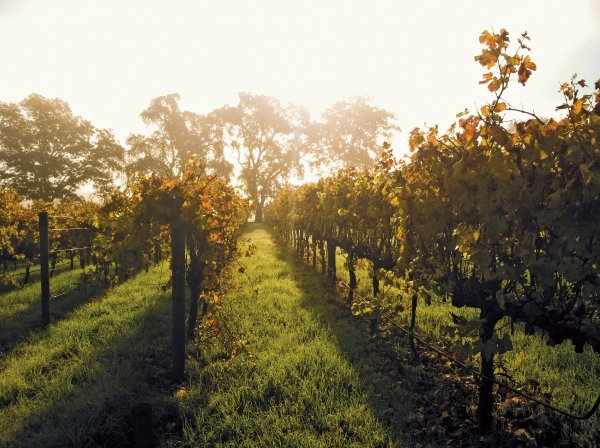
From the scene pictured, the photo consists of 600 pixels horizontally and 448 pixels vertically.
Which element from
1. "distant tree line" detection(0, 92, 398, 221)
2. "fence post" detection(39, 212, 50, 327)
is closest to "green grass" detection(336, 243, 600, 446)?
"fence post" detection(39, 212, 50, 327)

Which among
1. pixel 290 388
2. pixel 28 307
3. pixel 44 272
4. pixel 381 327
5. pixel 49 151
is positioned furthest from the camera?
Result: pixel 49 151

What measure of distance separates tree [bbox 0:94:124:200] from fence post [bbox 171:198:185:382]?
3315cm

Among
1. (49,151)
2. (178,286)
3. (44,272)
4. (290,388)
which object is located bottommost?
(290,388)

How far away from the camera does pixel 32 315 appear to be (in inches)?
289

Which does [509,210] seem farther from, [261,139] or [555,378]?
[261,139]

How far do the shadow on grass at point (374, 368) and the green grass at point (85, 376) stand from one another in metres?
2.25

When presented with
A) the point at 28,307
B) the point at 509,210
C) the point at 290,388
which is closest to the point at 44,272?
the point at 28,307

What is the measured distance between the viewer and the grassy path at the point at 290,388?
3.28 metres

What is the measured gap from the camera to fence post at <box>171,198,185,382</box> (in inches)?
175

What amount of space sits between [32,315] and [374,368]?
23.0 feet

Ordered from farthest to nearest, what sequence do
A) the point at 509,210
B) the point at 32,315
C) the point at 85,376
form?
the point at 32,315
the point at 85,376
the point at 509,210

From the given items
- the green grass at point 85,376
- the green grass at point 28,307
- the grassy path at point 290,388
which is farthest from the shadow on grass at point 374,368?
the green grass at point 28,307

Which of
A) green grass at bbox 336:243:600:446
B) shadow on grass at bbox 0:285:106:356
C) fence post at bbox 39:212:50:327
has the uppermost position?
fence post at bbox 39:212:50:327

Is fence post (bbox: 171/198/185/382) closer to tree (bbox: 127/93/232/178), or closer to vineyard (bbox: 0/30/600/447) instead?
vineyard (bbox: 0/30/600/447)
